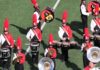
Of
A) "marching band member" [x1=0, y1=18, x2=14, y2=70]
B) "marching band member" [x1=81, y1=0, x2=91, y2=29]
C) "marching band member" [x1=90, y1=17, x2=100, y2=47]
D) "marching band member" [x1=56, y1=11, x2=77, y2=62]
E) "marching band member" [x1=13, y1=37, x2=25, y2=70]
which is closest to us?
"marching band member" [x1=13, y1=37, x2=25, y2=70]

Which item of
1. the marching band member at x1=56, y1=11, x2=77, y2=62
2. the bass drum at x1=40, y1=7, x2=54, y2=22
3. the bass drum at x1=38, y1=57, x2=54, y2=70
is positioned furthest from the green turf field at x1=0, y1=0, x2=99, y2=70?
the bass drum at x1=38, y1=57, x2=54, y2=70

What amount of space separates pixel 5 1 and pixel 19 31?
3415 mm

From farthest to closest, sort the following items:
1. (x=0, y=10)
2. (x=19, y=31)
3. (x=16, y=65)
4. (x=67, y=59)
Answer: (x=0, y=10)
(x=19, y=31)
(x=67, y=59)
(x=16, y=65)

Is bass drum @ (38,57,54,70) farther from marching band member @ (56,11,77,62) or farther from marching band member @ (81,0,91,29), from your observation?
marching band member @ (81,0,91,29)

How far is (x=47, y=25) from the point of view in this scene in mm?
23359

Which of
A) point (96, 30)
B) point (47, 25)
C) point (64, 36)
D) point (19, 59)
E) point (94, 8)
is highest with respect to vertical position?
point (94, 8)

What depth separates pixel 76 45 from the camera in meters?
20.9

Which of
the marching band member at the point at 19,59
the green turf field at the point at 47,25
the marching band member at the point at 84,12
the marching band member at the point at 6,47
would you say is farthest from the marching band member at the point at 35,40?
the marching band member at the point at 84,12

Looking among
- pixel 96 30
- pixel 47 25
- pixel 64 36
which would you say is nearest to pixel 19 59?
pixel 64 36

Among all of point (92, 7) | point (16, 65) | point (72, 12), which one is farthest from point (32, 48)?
point (72, 12)

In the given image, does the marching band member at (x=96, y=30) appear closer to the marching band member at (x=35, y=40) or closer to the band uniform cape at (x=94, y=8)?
the band uniform cape at (x=94, y=8)

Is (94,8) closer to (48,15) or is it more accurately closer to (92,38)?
(92,38)

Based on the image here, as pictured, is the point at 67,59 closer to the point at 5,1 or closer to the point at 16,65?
the point at 16,65

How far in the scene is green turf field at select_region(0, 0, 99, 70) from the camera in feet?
67.0
